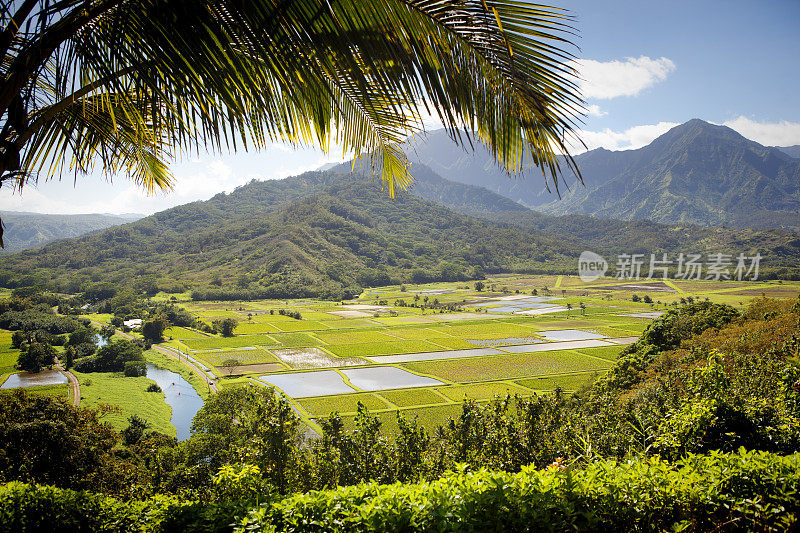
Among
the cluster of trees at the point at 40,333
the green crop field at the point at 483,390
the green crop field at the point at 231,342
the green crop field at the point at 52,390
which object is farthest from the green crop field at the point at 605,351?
the cluster of trees at the point at 40,333

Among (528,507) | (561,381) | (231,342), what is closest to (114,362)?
(231,342)

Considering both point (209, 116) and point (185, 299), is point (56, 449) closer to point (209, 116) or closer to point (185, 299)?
point (209, 116)

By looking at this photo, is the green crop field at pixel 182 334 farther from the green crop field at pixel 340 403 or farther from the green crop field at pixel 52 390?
the green crop field at pixel 340 403

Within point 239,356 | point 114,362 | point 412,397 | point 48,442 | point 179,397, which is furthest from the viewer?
point 239,356

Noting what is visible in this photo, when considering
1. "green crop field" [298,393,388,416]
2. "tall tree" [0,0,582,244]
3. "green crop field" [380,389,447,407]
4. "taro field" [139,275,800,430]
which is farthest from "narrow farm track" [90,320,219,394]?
"tall tree" [0,0,582,244]

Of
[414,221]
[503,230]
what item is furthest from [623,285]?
[414,221]

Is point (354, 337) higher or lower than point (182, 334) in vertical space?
higher

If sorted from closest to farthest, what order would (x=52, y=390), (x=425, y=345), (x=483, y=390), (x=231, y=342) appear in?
(x=52, y=390) → (x=483, y=390) → (x=231, y=342) → (x=425, y=345)

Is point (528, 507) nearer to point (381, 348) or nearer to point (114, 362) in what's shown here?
point (114, 362)
